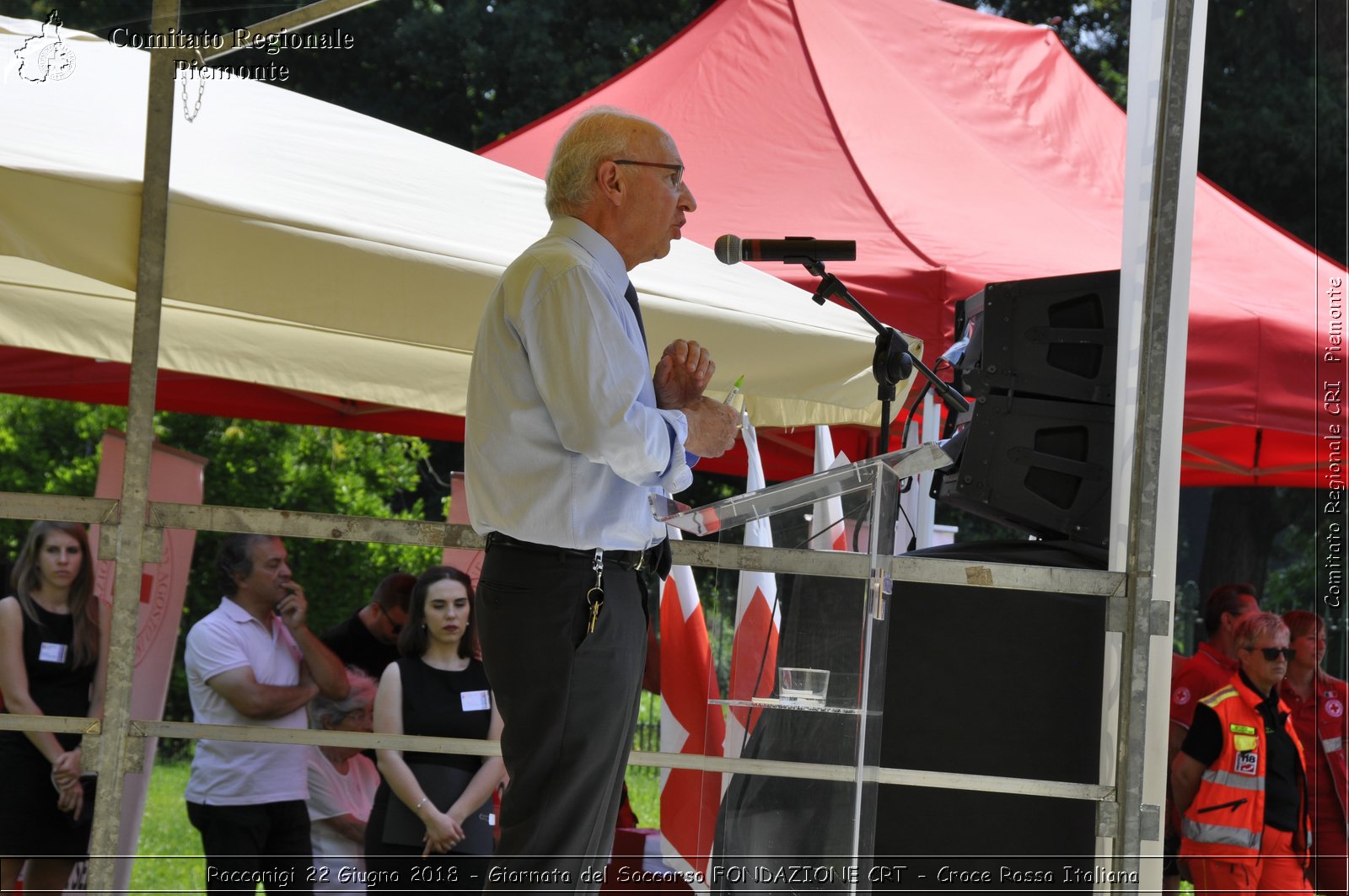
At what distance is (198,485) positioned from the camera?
5383 millimetres

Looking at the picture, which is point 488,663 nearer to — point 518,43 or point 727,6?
point 727,6

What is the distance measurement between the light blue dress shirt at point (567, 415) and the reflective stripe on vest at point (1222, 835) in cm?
398

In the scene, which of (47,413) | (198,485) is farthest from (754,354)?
(47,413)

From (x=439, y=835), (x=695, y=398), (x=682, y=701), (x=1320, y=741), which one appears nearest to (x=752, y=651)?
(x=695, y=398)

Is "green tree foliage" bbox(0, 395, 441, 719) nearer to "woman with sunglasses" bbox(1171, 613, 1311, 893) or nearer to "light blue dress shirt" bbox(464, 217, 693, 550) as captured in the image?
"woman with sunglasses" bbox(1171, 613, 1311, 893)

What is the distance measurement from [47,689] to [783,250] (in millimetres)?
3288

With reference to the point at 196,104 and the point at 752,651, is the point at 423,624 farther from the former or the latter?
the point at 752,651

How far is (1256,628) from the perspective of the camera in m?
5.76

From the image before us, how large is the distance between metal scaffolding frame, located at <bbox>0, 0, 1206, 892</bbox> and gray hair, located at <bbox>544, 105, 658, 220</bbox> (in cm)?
70

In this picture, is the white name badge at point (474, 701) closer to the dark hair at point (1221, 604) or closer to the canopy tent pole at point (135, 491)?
the canopy tent pole at point (135, 491)

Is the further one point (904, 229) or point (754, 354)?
point (904, 229)

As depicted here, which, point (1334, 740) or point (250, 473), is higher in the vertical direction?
point (250, 473)

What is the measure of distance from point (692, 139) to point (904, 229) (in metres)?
1.35

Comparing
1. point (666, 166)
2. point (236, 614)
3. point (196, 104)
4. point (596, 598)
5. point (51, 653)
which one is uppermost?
point (196, 104)
